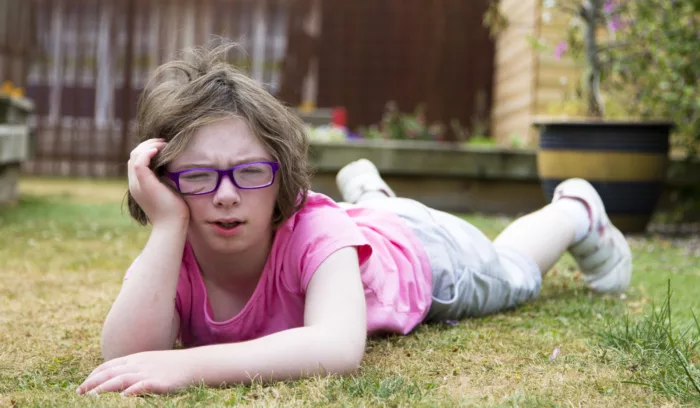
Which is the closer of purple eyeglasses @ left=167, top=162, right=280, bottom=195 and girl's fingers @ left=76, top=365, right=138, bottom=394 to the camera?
girl's fingers @ left=76, top=365, right=138, bottom=394

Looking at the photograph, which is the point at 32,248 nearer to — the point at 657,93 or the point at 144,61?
the point at 657,93

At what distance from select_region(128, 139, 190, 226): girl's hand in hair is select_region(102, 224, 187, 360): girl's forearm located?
27mm

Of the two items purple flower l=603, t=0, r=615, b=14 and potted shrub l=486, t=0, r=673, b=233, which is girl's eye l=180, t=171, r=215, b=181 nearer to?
potted shrub l=486, t=0, r=673, b=233

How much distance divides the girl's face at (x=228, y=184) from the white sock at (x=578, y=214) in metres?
1.31

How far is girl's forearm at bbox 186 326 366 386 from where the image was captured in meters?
1.68

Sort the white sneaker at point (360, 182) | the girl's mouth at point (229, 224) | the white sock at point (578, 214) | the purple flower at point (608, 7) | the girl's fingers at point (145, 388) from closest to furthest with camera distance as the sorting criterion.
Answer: the girl's fingers at point (145, 388) < the girl's mouth at point (229, 224) < the white sock at point (578, 214) < the white sneaker at point (360, 182) < the purple flower at point (608, 7)

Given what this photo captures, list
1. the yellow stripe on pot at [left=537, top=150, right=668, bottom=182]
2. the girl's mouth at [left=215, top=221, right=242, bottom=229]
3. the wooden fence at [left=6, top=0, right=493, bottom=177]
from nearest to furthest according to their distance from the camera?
the girl's mouth at [left=215, top=221, right=242, bottom=229] → the yellow stripe on pot at [left=537, top=150, right=668, bottom=182] → the wooden fence at [left=6, top=0, right=493, bottom=177]

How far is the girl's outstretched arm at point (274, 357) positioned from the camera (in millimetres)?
1644

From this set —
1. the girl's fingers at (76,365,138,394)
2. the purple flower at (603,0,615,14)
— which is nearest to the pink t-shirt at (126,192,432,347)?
the girl's fingers at (76,365,138,394)

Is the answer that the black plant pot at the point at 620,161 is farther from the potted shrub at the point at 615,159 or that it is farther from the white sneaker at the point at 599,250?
the white sneaker at the point at 599,250

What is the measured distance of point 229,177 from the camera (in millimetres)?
1793

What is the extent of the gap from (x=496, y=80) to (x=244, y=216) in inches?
354

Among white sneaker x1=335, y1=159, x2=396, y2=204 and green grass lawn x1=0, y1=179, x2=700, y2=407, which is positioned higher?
white sneaker x1=335, y1=159, x2=396, y2=204

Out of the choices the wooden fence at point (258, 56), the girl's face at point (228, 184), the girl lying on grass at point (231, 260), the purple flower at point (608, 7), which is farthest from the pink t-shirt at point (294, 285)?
the wooden fence at point (258, 56)
